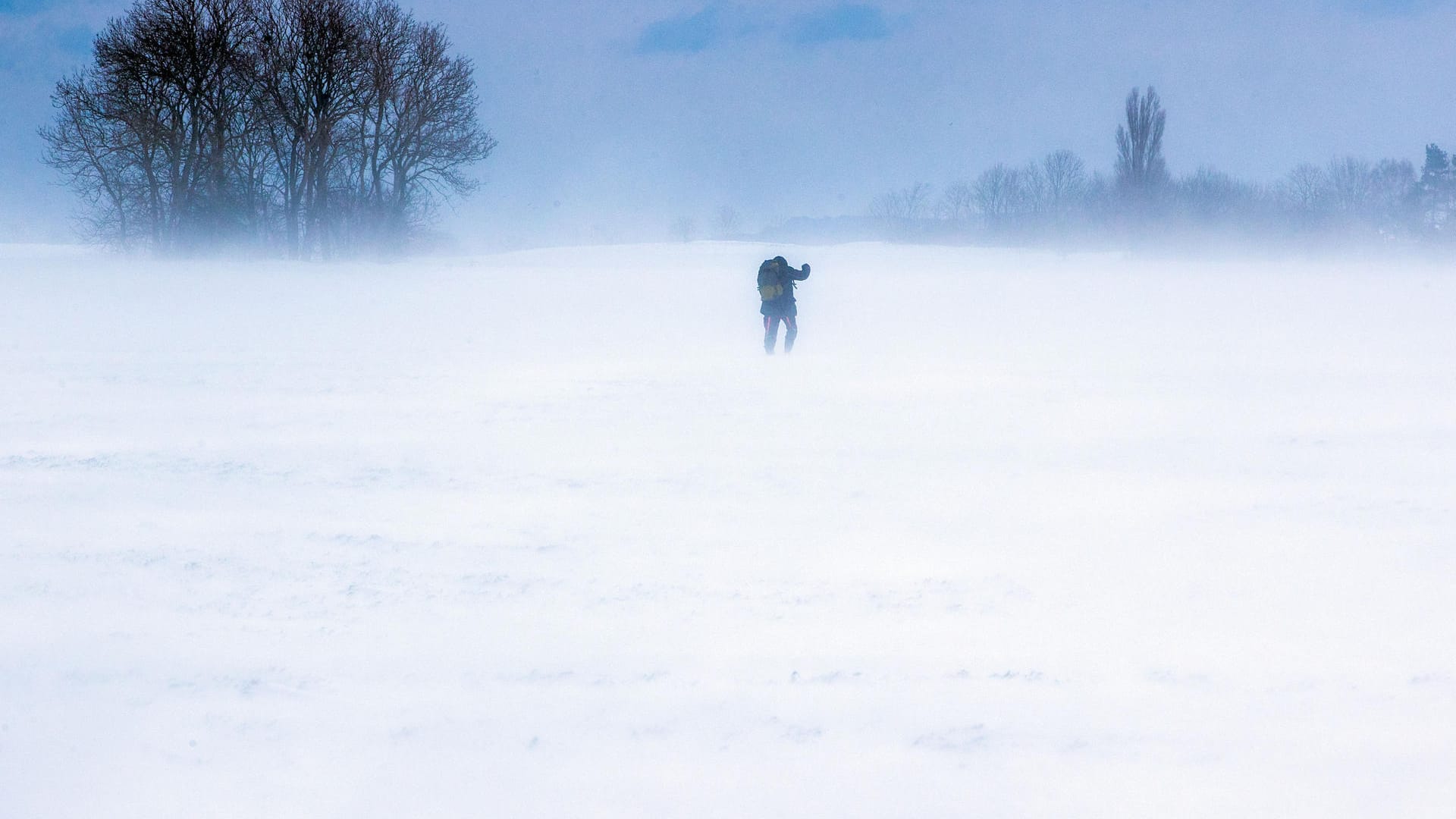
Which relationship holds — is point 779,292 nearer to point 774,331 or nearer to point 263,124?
point 774,331

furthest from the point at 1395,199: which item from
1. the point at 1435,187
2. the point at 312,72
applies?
the point at 312,72

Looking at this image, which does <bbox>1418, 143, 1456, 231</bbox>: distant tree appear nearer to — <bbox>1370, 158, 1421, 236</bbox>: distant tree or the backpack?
<bbox>1370, 158, 1421, 236</bbox>: distant tree

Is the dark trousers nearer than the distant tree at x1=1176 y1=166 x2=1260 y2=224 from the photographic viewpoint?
Yes

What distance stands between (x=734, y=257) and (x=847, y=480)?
135 feet

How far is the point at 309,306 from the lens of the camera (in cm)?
2211

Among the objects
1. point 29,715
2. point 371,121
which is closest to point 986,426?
point 29,715

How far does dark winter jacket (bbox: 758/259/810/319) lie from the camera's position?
1312 centimetres

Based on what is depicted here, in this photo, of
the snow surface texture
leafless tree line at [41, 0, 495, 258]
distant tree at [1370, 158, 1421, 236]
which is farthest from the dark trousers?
distant tree at [1370, 158, 1421, 236]

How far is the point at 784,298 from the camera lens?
13180 mm

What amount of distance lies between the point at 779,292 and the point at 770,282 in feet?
0.55

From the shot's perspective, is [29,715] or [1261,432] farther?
[1261,432]

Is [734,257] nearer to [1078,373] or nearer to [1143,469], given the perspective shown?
[1078,373]

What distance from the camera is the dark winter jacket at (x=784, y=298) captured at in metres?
13.1

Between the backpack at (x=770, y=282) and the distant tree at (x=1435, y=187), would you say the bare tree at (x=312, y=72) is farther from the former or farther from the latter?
the distant tree at (x=1435, y=187)
